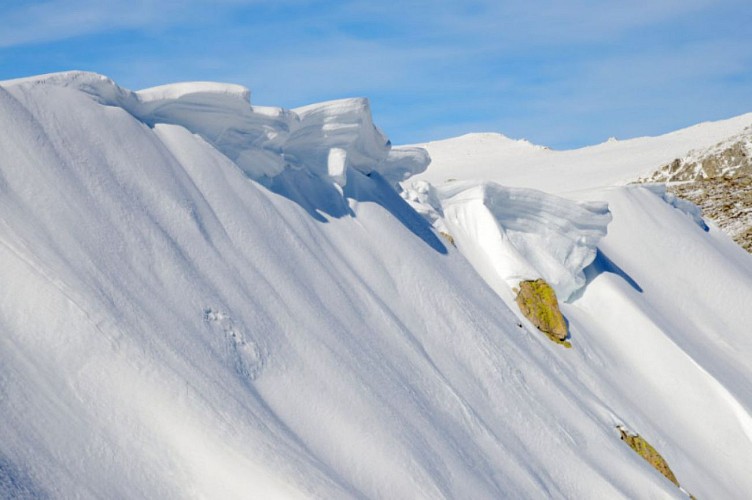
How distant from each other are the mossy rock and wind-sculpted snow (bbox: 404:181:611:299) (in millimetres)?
3738

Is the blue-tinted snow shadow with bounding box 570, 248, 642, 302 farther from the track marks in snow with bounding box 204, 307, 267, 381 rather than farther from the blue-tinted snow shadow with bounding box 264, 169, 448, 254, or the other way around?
the track marks in snow with bounding box 204, 307, 267, 381

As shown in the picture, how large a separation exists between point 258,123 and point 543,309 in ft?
19.1

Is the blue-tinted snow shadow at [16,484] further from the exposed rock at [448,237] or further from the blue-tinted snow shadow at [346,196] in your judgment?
the exposed rock at [448,237]

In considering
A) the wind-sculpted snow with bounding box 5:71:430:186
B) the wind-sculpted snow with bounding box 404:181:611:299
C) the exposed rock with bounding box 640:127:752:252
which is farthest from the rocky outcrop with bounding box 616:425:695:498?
the exposed rock with bounding box 640:127:752:252

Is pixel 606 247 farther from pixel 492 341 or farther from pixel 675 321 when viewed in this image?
pixel 492 341

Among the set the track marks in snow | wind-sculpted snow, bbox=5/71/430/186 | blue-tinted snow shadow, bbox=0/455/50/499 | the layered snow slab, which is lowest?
blue-tinted snow shadow, bbox=0/455/50/499

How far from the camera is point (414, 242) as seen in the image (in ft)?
44.2

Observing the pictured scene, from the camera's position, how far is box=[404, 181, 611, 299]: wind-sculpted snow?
643 inches

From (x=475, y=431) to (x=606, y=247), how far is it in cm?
944

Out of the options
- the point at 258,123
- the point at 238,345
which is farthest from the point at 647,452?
the point at 238,345

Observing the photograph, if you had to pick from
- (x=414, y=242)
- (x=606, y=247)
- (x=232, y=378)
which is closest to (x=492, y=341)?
(x=414, y=242)

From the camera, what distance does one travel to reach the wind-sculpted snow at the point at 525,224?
16.3 meters

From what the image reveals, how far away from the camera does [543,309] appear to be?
Answer: 1520 cm

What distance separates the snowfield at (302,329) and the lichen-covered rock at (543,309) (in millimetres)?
Answer: 212
